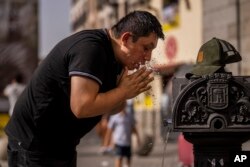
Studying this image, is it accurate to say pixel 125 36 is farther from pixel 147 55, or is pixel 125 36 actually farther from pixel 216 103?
pixel 216 103

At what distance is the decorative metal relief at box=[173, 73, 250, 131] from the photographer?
13.1 ft

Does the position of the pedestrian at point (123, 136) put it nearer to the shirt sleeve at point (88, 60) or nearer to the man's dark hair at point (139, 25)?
the man's dark hair at point (139, 25)

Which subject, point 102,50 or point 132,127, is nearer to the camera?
point 102,50

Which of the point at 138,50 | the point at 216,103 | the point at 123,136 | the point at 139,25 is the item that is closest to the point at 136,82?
the point at 138,50

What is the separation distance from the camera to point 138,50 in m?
3.69

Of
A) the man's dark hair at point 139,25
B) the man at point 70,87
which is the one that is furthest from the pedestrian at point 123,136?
the man's dark hair at point 139,25

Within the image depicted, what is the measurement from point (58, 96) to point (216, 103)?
0.99 meters

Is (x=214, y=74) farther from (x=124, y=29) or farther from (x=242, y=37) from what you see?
(x=242, y=37)

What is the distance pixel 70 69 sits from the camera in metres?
3.48

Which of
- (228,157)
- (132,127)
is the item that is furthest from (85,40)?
(132,127)

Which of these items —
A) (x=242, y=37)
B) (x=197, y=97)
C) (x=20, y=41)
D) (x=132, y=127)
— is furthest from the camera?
(x=20, y=41)

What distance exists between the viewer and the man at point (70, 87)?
355 centimetres

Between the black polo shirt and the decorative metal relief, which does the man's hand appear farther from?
the decorative metal relief

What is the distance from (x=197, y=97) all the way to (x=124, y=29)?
2.19 ft
